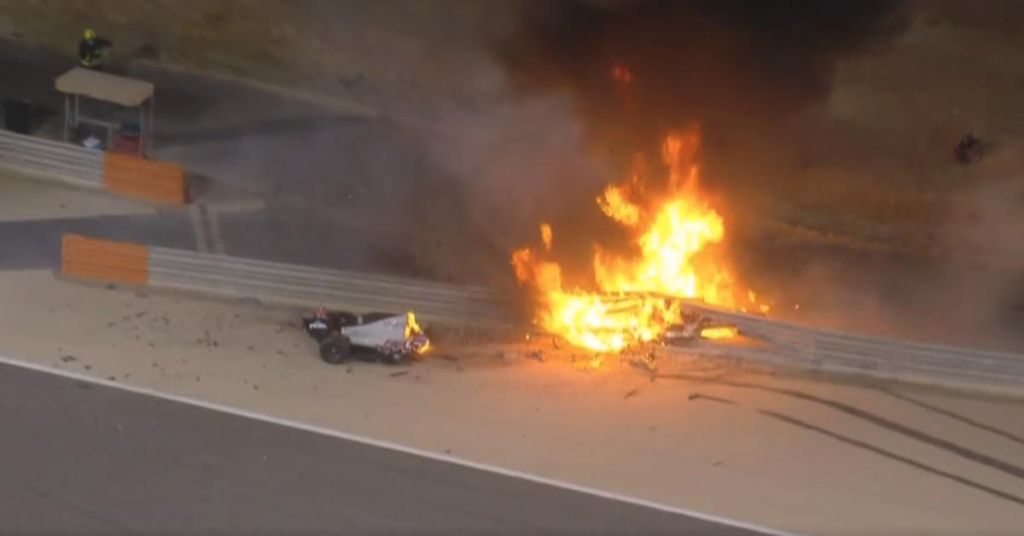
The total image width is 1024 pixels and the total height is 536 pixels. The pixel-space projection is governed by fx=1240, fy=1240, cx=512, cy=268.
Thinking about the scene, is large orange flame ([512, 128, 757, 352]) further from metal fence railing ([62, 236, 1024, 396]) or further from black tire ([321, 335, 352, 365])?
black tire ([321, 335, 352, 365])

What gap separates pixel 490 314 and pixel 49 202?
6720mm

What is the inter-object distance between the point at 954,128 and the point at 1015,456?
23.9 ft

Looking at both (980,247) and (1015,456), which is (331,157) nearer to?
(980,247)

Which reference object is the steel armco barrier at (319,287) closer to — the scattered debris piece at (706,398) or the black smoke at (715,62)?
the scattered debris piece at (706,398)

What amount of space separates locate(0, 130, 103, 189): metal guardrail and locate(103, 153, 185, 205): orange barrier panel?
0.35m

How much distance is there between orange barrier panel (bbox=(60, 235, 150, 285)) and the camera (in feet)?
47.4

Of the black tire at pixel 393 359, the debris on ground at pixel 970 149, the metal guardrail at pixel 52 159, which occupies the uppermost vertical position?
the debris on ground at pixel 970 149

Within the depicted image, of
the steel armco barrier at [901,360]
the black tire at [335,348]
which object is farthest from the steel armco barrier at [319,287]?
the steel armco barrier at [901,360]

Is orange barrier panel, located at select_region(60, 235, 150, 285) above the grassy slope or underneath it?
underneath

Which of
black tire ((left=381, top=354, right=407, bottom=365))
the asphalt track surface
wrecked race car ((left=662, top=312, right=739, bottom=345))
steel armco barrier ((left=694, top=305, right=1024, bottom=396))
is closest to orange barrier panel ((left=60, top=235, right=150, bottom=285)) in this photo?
the asphalt track surface

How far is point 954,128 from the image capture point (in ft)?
57.8

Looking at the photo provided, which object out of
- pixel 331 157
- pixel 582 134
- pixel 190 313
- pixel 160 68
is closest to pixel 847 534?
pixel 190 313

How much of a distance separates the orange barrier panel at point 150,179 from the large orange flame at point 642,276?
16.5ft

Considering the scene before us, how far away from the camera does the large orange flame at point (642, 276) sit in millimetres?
13570
